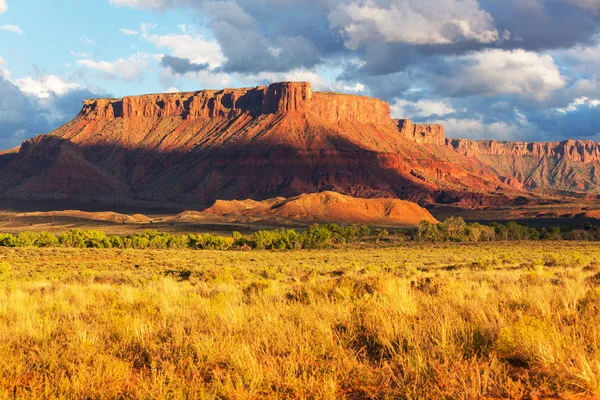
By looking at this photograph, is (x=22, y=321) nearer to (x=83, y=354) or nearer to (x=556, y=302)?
(x=83, y=354)

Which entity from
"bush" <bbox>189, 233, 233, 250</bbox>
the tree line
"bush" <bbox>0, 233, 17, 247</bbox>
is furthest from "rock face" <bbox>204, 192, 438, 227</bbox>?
"bush" <bbox>0, 233, 17, 247</bbox>

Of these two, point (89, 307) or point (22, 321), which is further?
point (89, 307)

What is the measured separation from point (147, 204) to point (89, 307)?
16057 cm

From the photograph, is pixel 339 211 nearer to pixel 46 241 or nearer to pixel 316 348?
pixel 46 241

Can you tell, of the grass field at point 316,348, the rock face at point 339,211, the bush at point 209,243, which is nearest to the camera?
the grass field at point 316,348

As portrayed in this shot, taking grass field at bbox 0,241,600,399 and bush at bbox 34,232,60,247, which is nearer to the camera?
grass field at bbox 0,241,600,399

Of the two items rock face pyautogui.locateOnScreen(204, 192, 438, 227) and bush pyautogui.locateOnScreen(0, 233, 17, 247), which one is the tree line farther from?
rock face pyautogui.locateOnScreen(204, 192, 438, 227)

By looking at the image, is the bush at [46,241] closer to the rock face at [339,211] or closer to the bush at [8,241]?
Result: the bush at [8,241]

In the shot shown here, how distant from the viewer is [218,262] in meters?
31.2

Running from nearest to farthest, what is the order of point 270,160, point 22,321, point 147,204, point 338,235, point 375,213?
point 22,321 → point 338,235 → point 375,213 → point 147,204 → point 270,160

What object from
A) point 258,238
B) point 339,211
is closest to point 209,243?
point 258,238

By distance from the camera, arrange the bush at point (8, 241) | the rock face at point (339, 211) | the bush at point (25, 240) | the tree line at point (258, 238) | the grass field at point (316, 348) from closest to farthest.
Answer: the grass field at point (316, 348)
the bush at point (25, 240)
the bush at point (8, 241)
the tree line at point (258, 238)
the rock face at point (339, 211)

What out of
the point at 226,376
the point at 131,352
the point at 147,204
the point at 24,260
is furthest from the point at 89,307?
the point at 147,204

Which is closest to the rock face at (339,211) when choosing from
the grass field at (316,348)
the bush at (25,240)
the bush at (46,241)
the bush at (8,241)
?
the bush at (46,241)
